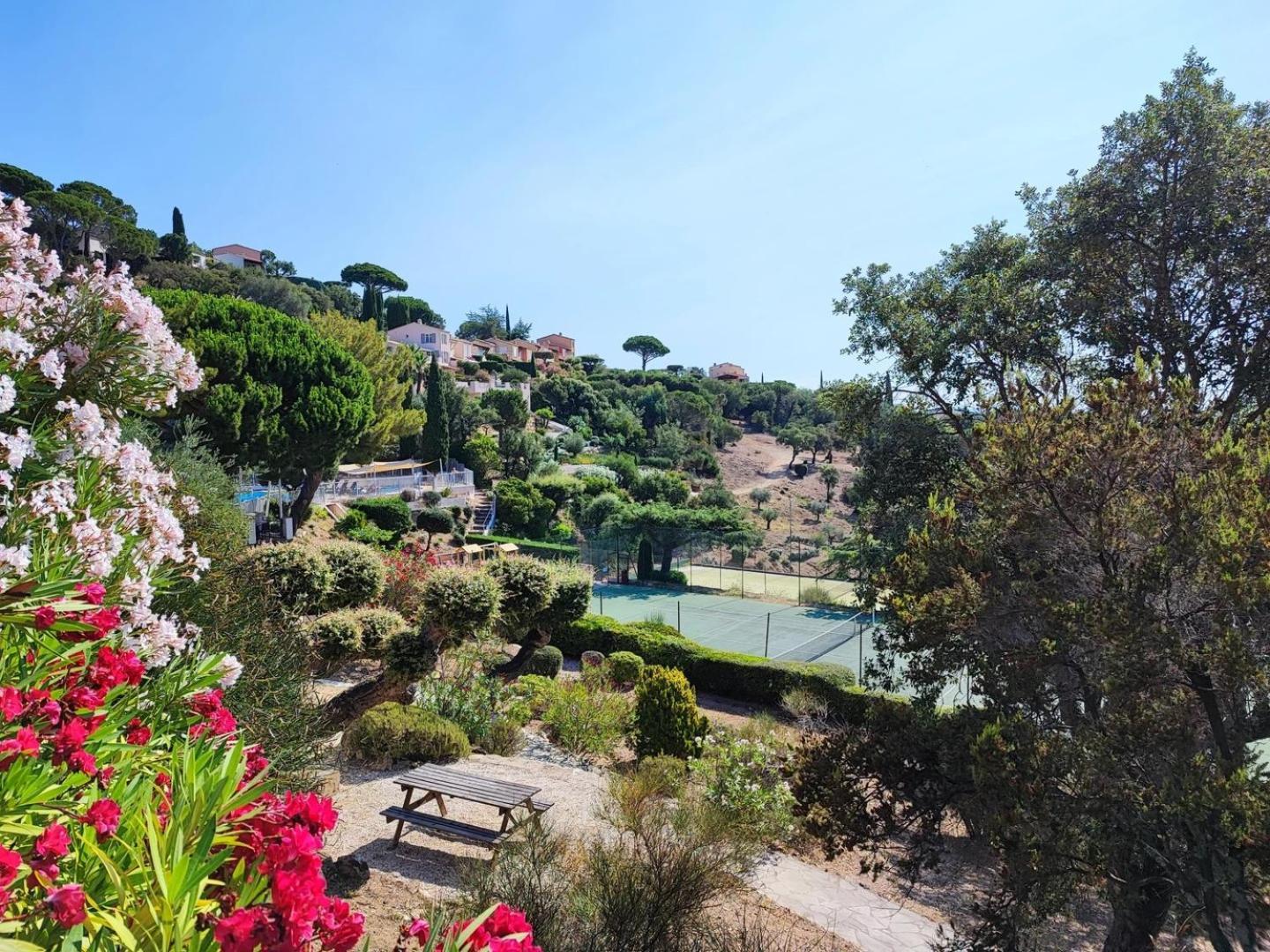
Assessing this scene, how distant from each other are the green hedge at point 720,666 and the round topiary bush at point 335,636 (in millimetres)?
6267

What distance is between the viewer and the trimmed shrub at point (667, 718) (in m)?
10.5

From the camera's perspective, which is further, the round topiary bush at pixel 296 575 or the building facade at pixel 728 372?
the building facade at pixel 728 372

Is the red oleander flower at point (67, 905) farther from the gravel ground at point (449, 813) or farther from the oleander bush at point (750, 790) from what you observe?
the oleander bush at point (750, 790)

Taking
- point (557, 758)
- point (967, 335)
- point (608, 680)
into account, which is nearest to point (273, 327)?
point (608, 680)

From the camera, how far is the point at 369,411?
26.9 meters

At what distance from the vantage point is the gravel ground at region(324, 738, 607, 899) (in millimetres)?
6180

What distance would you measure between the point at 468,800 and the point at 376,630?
205 inches

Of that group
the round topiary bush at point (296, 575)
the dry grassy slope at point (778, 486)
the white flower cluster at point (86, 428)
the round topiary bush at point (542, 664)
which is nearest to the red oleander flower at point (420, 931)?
the white flower cluster at point (86, 428)

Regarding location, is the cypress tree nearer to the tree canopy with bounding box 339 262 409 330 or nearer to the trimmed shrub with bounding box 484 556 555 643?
A: the trimmed shrub with bounding box 484 556 555 643

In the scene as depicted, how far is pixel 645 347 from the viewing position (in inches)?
4624

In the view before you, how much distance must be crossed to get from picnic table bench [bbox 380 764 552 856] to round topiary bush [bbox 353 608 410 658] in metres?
4.14

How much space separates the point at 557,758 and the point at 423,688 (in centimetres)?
223

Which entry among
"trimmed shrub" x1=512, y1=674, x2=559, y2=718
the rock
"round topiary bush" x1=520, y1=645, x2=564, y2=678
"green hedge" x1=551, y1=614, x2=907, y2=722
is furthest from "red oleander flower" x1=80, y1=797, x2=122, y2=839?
"round topiary bush" x1=520, y1=645, x2=564, y2=678

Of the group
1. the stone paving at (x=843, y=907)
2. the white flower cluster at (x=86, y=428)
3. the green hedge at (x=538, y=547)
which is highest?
the white flower cluster at (x=86, y=428)
